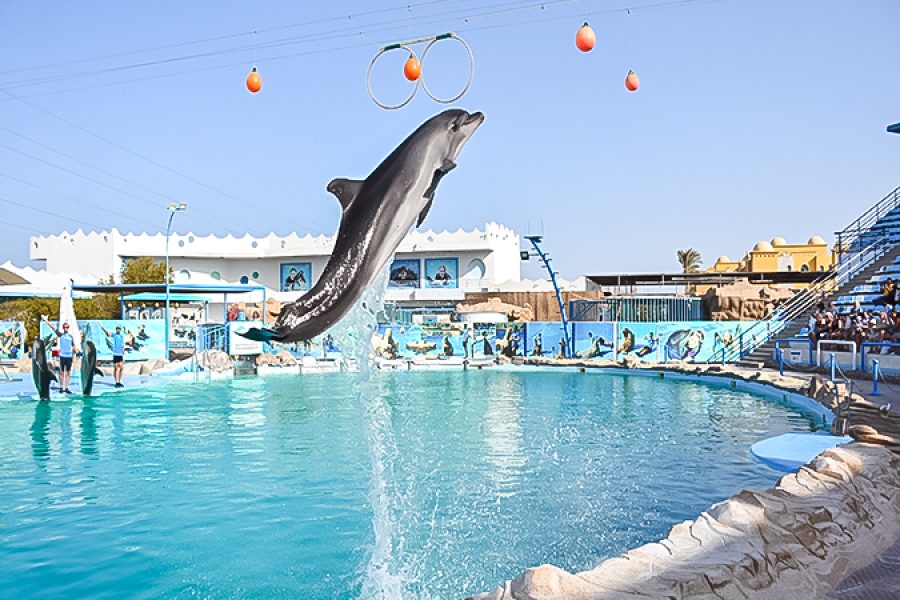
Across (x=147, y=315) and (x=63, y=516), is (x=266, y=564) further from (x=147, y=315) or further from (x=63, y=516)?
(x=147, y=315)

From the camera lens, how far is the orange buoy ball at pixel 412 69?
835 centimetres

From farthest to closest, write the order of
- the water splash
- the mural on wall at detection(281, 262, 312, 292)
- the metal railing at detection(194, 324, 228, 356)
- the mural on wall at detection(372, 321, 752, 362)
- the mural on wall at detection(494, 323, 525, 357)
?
the mural on wall at detection(281, 262, 312, 292)
the mural on wall at detection(494, 323, 525, 357)
the mural on wall at detection(372, 321, 752, 362)
the metal railing at detection(194, 324, 228, 356)
the water splash

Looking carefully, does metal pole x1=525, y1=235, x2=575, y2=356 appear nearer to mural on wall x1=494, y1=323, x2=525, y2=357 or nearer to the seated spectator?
mural on wall x1=494, y1=323, x2=525, y2=357

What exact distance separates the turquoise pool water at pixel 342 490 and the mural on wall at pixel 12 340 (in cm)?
827

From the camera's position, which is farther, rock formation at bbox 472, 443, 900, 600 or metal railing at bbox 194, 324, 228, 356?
metal railing at bbox 194, 324, 228, 356

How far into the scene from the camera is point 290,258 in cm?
4278

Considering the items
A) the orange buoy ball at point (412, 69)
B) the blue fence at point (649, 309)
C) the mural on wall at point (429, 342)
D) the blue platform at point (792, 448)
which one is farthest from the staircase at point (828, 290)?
the orange buoy ball at point (412, 69)

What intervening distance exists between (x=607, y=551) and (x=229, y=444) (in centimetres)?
618

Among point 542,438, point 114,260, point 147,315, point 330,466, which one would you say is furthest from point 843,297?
point 114,260

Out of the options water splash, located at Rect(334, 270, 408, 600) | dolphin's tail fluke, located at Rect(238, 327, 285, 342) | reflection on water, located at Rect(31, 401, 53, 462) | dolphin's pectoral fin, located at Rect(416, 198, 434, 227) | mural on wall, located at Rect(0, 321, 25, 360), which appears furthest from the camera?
mural on wall, located at Rect(0, 321, 25, 360)

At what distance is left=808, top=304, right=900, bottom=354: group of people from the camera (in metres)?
15.3

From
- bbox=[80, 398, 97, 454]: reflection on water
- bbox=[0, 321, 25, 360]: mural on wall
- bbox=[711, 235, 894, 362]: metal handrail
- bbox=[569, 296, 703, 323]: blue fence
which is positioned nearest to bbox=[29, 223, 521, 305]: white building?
bbox=[569, 296, 703, 323]: blue fence

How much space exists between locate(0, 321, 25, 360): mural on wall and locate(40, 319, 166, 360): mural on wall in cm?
197

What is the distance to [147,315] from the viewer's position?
100 ft
